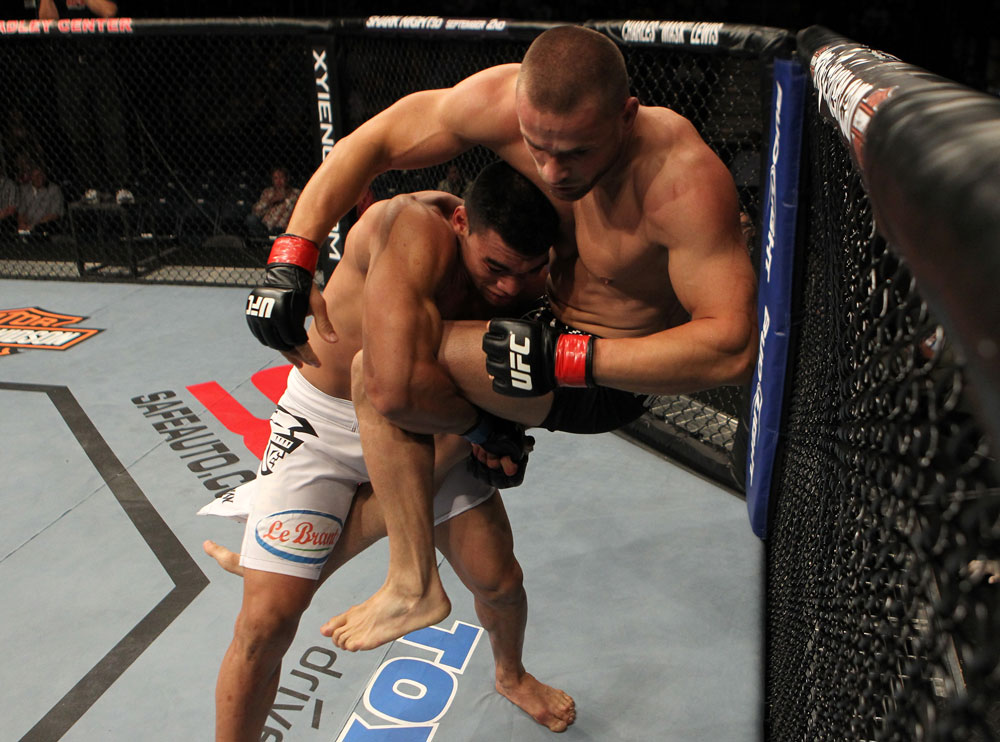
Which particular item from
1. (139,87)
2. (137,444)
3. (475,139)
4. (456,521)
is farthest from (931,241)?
(139,87)

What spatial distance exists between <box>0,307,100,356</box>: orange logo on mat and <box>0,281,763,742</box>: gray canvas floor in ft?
2.62

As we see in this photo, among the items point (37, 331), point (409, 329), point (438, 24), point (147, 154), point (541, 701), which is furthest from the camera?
point (147, 154)

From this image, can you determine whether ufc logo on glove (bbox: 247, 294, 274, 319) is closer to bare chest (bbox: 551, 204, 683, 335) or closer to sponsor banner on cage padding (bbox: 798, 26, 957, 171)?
bare chest (bbox: 551, 204, 683, 335)

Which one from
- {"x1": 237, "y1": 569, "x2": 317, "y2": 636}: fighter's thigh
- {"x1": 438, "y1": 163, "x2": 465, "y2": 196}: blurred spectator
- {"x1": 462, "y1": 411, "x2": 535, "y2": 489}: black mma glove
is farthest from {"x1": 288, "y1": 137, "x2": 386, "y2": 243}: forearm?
{"x1": 438, "y1": 163, "x2": 465, "y2": 196}: blurred spectator

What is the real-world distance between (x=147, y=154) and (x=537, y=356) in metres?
5.91

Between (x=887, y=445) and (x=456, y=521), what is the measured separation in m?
1.43

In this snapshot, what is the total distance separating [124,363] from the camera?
423 centimetres

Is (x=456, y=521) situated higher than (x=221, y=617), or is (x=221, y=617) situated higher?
(x=456, y=521)

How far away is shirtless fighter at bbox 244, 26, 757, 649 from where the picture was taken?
1334mm

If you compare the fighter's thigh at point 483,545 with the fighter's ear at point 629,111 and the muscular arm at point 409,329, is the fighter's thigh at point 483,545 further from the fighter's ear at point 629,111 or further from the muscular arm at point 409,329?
the fighter's ear at point 629,111

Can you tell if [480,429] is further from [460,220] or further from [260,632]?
[260,632]

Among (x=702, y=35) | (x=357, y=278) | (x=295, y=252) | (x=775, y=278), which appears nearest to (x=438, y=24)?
(x=702, y=35)

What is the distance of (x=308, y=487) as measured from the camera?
1849 millimetres

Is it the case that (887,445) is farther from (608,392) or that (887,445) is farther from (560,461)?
(560,461)
